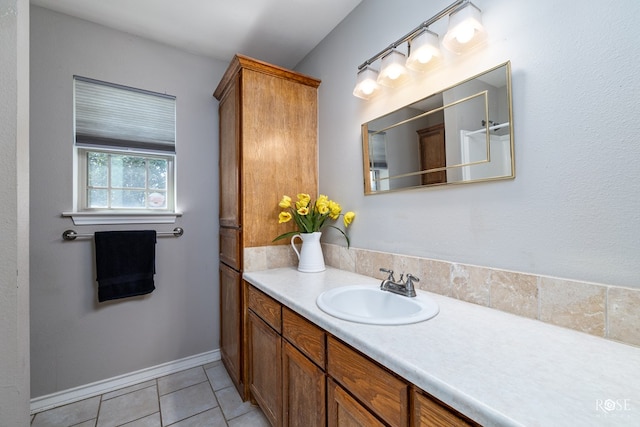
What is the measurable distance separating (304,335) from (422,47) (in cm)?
132

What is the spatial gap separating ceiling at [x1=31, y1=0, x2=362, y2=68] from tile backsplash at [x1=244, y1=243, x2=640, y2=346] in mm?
1593

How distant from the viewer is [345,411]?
0.86 m

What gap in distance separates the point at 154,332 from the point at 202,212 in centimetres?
95

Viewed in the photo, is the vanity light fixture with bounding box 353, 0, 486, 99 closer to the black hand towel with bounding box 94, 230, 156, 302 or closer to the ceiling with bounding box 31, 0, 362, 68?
the ceiling with bounding box 31, 0, 362, 68

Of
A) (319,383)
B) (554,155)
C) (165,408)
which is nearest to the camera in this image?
(554,155)

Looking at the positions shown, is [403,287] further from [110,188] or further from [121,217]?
[110,188]

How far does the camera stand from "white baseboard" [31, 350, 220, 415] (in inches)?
65.4

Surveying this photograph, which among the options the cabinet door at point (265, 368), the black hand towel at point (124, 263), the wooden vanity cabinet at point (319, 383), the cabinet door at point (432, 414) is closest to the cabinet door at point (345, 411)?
the wooden vanity cabinet at point (319, 383)

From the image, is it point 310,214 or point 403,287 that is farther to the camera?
point 310,214

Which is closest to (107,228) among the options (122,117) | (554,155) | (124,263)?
(124,263)

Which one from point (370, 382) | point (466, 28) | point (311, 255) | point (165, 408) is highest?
point (466, 28)

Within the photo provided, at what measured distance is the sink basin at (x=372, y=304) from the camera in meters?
0.97

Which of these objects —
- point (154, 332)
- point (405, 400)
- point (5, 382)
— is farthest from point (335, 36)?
point (154, 332)

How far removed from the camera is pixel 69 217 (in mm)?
1725
